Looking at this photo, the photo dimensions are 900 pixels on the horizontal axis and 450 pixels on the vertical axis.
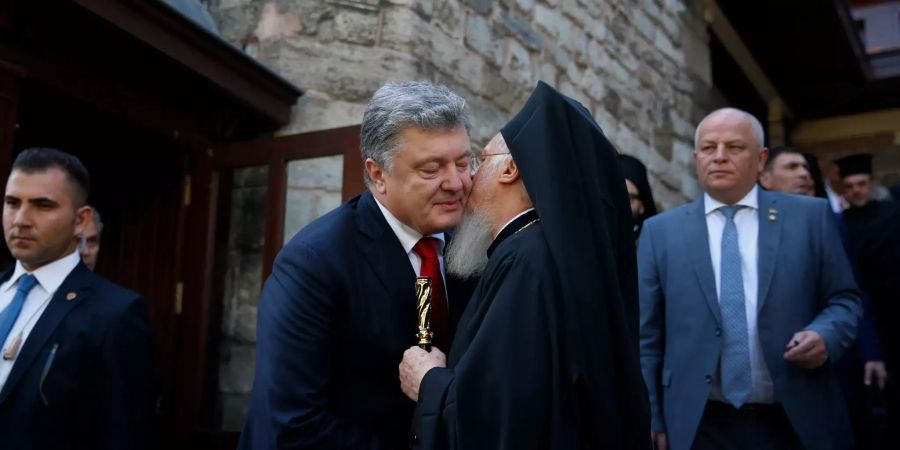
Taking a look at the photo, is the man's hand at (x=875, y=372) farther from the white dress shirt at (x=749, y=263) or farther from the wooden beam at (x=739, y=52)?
the wooden beam at (x=739, y=52)

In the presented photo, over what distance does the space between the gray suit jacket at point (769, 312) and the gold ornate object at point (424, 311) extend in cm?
141

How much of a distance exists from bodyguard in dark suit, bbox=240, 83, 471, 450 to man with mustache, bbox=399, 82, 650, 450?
0.16 meters

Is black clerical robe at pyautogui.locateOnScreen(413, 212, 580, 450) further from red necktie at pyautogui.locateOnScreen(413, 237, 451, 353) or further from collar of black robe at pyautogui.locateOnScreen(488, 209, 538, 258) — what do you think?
red necktie at pyautogui.locateOnScreen(413, 237, 451, 353)

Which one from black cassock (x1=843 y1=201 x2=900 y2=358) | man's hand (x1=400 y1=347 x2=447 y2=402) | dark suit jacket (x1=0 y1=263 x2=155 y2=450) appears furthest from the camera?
black cassock (x1=843 y1=201 x2=900 y2=358)

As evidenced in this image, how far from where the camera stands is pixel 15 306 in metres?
3.33

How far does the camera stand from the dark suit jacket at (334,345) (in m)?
2.20

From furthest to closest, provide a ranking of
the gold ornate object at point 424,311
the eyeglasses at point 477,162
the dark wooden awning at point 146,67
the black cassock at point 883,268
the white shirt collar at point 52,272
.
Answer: the black cassock at point 883,268 < the dark wooden awning at point 146,67 < the white shirt collar at point 52,272 < the eyeglasses at point 477,162 < the gold ornate object at point 424,311

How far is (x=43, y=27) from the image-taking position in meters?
3.58

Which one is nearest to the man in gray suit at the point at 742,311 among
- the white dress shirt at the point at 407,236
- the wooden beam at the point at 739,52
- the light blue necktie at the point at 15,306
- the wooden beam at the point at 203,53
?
the white dress shirt at the point at 407,236

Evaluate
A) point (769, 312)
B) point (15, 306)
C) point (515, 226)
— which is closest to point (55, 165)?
point (15, 306)

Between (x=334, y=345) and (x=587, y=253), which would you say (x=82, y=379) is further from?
(x=587, y=253)

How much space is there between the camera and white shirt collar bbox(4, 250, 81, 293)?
3389 millimetres

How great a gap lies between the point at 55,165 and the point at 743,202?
9.00ft

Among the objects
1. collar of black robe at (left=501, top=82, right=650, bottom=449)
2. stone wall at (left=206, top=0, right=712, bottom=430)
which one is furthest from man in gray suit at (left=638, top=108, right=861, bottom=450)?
stone wall at (left=206, top=0, right=712, bottom=430)
